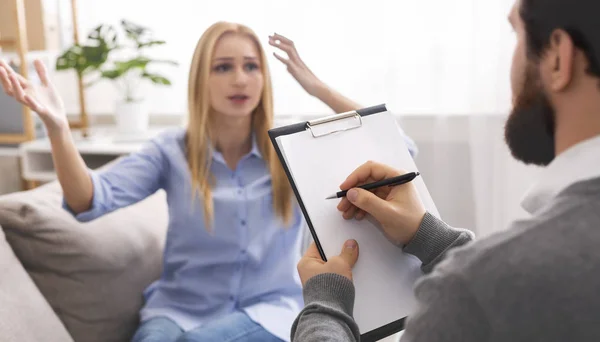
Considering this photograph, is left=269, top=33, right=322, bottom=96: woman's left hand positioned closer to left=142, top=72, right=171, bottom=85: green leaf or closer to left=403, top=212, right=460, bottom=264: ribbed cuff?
left=403, top=212, right=460, bottom=264: ribbed cuff

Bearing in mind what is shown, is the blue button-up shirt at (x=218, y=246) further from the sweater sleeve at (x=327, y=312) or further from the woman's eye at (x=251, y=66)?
the sweater sleeve at (x=327, y=312)

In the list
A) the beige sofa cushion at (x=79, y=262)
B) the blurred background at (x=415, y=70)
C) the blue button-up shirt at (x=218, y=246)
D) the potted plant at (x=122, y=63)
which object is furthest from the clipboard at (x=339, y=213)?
the potted plant at (x=122, y=63)

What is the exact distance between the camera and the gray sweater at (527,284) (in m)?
0.50

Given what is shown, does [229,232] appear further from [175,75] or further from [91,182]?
[175,75]

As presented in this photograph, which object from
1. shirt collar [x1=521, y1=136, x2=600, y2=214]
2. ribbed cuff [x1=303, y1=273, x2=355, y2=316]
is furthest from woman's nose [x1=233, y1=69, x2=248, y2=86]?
shirt collar [x1=521, y1=136, x2=600, y2=214]

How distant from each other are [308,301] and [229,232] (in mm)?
648

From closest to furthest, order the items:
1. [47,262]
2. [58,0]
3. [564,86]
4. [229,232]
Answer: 1. [564,86]
2. [47,262]
3. [229,232]
4. [58,0]

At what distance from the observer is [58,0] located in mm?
Result: 2383

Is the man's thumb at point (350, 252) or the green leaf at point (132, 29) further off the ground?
the green leaf at point (132, 29)

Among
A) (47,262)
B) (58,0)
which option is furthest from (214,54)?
(58,0)

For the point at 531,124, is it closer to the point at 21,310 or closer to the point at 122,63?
the point at 21,310

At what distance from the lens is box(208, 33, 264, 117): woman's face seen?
138 cm

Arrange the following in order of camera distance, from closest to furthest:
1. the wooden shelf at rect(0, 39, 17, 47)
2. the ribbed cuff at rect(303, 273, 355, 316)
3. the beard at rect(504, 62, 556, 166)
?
the beard at rect(504, 62, 556, 166) < the ribbed cuff at rect(303, 273, 355, 316) < the wooden shelf at rect(0, 39, 17, 47)

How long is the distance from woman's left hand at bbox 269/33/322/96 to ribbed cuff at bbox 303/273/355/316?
58 cm
